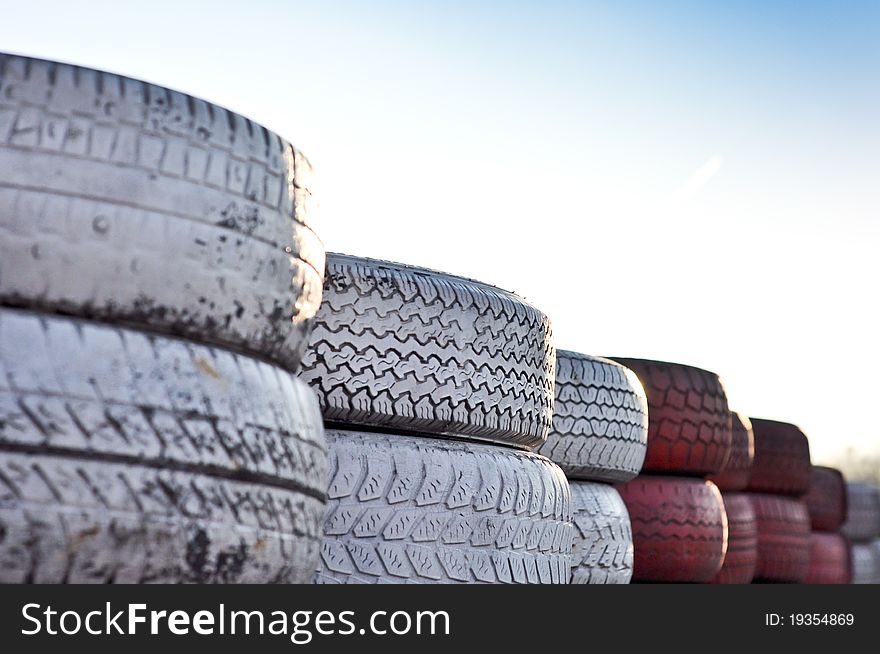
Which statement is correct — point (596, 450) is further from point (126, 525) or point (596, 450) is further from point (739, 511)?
point (126, 525)

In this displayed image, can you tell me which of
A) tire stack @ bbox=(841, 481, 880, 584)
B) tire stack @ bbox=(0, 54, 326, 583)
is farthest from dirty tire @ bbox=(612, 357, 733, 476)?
tire stack @ bbox=(841, 481, 880, 584)

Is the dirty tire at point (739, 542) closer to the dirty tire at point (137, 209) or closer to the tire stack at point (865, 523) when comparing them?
the dirty tire at point (137, 209)

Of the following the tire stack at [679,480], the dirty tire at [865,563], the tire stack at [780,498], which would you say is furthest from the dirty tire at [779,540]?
the dirty tire at [865,563]

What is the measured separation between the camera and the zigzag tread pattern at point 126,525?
1.33 metres

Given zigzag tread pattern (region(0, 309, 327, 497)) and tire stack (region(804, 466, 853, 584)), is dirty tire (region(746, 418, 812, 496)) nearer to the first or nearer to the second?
tire stack (region(804, 466, 853, 584))

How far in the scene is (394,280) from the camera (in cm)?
231

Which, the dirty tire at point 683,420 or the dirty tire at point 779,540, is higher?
the dirty tire at point 683,420

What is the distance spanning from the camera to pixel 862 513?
9641 millimetres

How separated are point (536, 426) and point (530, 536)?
0.26 metres

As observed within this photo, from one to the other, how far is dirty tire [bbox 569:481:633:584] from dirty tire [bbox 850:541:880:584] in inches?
204

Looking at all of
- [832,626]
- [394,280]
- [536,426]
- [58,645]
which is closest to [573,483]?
[536,426]

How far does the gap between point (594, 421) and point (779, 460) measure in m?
3.00

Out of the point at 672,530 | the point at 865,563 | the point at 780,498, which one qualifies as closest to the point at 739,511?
the point at 780,498

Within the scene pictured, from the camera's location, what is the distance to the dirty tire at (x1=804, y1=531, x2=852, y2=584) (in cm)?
733
